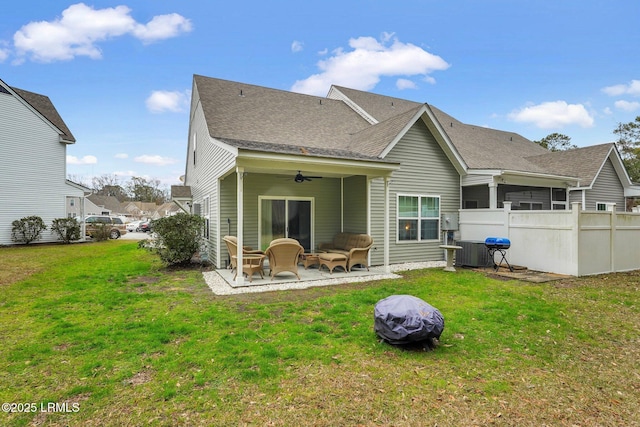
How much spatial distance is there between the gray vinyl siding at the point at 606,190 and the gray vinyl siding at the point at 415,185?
8.72 metres

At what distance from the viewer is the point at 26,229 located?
16.5 m

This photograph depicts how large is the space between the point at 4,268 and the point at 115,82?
11.1 meters

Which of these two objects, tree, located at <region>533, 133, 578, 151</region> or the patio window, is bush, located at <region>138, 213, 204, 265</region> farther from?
tree, located at <region>533, 133, 578, 151</region>

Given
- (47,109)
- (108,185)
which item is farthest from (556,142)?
(108,185)

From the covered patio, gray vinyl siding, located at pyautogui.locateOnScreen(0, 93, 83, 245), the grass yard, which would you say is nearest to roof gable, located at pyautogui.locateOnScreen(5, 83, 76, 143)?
gray vinyl siding, located at pyautogui.locateOnScreen(0, 93, 83, 245)

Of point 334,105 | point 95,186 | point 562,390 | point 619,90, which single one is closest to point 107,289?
point 562,390

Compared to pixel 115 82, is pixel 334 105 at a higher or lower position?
lower

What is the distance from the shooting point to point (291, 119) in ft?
41.0

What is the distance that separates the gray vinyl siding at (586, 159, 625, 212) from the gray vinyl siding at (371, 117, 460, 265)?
8715 mm

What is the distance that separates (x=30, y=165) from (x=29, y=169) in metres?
0.22

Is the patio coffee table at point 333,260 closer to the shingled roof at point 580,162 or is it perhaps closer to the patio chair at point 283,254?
the patio chair at point 283,254

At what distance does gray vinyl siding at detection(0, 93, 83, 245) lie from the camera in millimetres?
16281

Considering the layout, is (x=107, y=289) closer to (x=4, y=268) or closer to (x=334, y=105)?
(x=4, y=268)

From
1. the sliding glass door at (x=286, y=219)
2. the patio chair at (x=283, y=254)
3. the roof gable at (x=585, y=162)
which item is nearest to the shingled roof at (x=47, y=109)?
the sliding glass door at (x=286, y=219)
